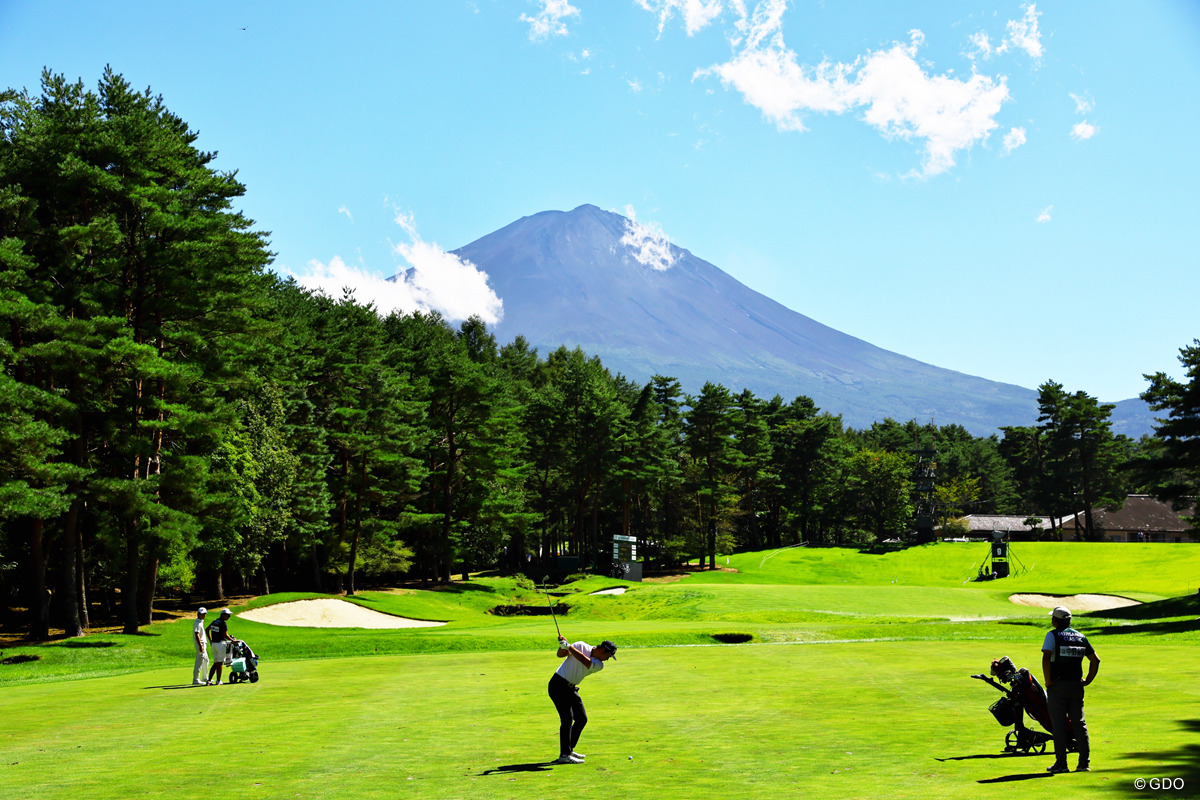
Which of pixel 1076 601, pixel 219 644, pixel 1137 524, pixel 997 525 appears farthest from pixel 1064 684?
pixel 997 525

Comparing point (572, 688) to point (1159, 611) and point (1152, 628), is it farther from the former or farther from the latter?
point (1159, 611)

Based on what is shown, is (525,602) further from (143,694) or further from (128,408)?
(143,694)

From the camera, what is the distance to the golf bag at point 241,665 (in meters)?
22.5

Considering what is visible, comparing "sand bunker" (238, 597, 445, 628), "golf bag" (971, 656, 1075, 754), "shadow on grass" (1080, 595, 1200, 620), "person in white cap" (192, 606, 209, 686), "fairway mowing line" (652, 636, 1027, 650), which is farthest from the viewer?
"sand bunker" (238, 597, 445, 628)

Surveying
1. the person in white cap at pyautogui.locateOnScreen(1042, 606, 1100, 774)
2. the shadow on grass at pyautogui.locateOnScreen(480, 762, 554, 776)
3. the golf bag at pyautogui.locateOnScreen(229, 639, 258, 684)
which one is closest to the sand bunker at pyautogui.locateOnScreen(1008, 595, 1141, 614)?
the person in white cap at pyautogui.locateOnScreen(1042, 606, 1100, 774)

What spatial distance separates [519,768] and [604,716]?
15.8ft

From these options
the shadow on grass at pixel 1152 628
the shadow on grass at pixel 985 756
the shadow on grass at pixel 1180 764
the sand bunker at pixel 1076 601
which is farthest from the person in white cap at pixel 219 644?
the sand bunker at pixel 1076 601

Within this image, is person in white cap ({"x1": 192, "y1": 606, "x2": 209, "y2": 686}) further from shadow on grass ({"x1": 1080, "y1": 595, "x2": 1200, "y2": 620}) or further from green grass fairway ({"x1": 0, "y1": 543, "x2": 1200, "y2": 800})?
shadow on grass ({"x1": 1080, "y1": 595, "x2": 1200, "y2": 620})

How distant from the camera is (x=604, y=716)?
16.1m

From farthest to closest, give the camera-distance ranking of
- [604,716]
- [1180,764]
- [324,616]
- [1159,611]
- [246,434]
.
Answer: [246,434]
[324,616]
[1159,611]
[604,716]
[1180,764]

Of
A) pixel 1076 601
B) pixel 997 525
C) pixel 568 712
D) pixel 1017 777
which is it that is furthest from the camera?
pixel 997 525

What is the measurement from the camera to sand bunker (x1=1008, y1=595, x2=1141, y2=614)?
168ft

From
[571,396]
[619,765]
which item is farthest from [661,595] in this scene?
[619,765]

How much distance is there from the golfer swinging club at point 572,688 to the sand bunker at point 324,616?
34233mm
